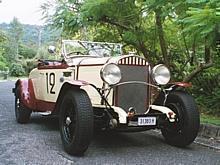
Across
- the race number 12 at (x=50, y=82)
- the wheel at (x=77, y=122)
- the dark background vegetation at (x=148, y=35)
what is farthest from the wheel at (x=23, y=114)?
the dark background vegetation at (x=148, y=35)

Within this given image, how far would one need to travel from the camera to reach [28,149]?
19.1 feet

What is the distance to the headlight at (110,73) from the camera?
5.80m

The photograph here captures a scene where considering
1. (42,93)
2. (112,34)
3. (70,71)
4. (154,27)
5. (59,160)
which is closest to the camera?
(59,160)

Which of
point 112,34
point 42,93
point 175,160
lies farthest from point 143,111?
point 112,34

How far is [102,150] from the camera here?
19.4ft

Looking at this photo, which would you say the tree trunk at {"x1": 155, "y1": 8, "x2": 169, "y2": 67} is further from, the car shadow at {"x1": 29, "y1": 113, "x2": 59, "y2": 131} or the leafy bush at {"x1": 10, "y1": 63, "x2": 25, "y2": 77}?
the leafy bush at {"x1": 10, "y1": 63, "x2": 25, "y2": 77}

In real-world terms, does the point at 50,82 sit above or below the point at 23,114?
above

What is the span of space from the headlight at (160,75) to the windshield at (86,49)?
1.77 m

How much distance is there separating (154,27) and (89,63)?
3995mm

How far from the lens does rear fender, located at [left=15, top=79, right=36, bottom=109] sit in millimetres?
8070

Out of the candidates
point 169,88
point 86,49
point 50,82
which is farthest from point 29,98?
point 169,88

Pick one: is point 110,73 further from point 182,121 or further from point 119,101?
point 182,121

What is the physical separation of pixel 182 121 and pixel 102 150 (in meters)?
1.34

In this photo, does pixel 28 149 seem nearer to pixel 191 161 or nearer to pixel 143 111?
pixel 143 111
